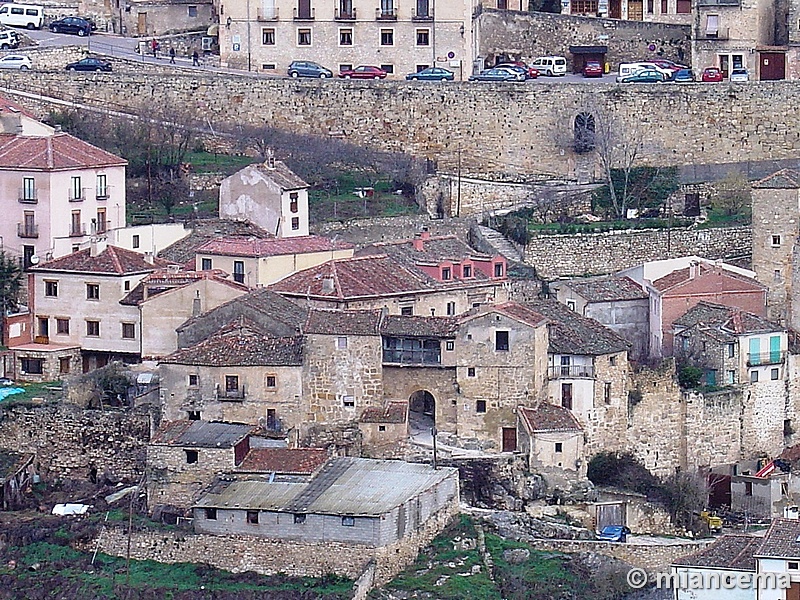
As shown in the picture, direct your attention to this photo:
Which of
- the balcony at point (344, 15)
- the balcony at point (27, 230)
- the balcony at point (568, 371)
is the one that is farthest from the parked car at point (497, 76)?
A: the balcony at point (568, 371)

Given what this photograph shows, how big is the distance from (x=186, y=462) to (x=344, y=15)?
23708mm

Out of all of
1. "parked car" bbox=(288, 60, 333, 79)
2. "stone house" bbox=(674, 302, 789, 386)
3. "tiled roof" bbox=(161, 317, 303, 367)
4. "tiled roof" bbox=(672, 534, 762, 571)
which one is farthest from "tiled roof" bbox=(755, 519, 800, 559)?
"parked car" bbox=(288, 60, 333, 79)

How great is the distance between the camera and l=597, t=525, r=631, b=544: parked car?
191 feet

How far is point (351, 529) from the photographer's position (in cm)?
5553

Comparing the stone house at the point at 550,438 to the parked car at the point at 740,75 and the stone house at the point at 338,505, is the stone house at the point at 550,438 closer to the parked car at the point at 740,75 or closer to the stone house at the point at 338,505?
the stone house at the point at 338,505

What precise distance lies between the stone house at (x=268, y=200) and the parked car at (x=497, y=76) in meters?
9.53

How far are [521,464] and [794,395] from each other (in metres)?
7.33

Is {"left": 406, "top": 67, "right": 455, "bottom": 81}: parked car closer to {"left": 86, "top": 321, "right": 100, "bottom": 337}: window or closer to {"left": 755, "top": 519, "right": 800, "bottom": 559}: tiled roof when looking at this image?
{"left": 86, "top": 321, "right": 100, "bottom": 337}: window

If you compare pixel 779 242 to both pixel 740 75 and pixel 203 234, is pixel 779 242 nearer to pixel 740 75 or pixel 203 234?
pixel 203 234

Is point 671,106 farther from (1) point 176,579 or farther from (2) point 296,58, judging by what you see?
(1) point 176,579

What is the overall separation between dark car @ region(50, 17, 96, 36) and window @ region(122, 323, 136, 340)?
20355 millimetres

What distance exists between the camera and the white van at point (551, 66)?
80.2 metres

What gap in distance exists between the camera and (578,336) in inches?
2394

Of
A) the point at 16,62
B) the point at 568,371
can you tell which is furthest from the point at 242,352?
the point at 16,62
